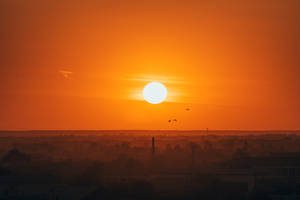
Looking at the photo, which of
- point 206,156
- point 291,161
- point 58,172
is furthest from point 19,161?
point 291,161

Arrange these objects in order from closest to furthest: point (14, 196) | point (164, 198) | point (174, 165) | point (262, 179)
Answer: point (14, 196), point (164, 198), point (262, 179), point (174, 165)

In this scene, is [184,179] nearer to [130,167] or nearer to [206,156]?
[130,167]

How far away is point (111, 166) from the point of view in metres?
48.1

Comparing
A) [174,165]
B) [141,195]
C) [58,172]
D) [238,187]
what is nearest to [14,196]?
[141,195]

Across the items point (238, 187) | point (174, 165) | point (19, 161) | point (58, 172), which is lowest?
point (238, 187)

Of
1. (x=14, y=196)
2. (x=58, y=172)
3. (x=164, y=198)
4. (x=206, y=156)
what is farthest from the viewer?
(x=206, y=156)

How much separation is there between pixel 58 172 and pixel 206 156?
26.3 meters

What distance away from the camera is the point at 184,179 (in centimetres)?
3822

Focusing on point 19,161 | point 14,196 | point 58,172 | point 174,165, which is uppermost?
point 19,161

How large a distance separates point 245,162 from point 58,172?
22.8 m

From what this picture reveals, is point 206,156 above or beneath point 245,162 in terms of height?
above

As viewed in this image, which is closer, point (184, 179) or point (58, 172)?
point (184, 179)

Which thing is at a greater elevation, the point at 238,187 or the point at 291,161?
the point at 291,161

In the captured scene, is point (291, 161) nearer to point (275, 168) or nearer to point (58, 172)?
point (275, 168)
